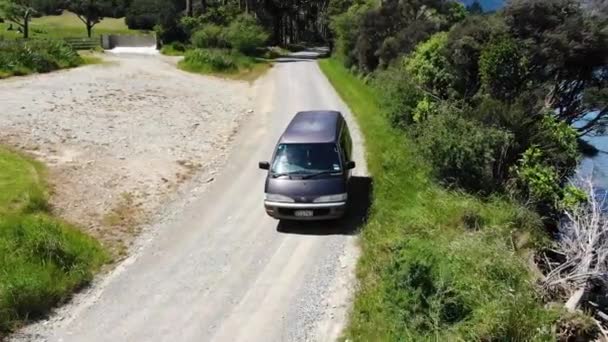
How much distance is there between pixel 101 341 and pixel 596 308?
27.3ft

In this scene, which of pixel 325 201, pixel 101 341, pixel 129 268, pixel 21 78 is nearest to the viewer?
pixel 101 341

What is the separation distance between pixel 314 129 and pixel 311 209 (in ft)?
9.23

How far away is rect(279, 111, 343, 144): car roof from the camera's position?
1402 cm

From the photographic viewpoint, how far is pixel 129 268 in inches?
454

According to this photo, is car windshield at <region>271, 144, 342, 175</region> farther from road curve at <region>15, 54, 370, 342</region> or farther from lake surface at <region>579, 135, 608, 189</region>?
lake surface at <region>579, 135, 608, 189</region>

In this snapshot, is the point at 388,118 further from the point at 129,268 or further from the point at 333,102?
the point at 129,268

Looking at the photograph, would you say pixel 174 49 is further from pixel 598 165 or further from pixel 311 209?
pixel 311 209

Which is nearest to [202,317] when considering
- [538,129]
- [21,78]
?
[538,129]

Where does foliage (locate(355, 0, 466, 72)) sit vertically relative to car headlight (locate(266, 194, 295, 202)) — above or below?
above

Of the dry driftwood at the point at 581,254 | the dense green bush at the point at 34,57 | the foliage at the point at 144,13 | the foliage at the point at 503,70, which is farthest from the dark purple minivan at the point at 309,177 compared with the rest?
the foliage at the point at 144,13

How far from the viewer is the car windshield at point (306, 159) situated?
13.4 meters

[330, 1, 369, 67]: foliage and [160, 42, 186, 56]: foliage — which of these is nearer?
[330, 1, 369, 67]: foliage

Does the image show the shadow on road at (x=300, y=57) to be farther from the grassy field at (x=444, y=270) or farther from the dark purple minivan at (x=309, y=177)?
the grassy field at (x=444, y=270)

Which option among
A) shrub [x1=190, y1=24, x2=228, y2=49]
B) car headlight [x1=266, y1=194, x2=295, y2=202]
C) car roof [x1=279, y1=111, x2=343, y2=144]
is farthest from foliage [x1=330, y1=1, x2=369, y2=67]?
car headlight [x1=266, y1=194, x2=295, y2=202]
